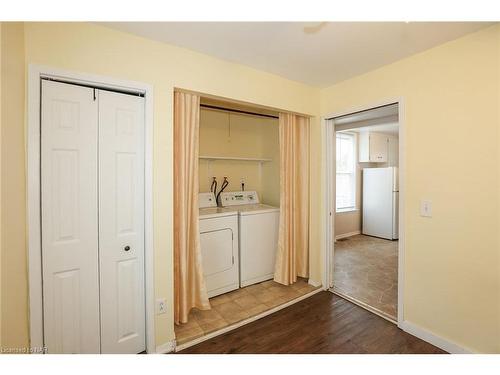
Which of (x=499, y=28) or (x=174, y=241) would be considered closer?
(x=499, y=28)

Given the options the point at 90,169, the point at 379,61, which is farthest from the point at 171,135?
the point at 379,61

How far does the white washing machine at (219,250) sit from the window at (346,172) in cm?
329

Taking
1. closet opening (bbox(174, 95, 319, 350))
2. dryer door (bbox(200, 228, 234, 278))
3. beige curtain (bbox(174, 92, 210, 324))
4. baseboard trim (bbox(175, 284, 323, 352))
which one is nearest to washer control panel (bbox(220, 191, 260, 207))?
closet opening (bbox(174, 95, 319, 350))

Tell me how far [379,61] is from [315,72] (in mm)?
572

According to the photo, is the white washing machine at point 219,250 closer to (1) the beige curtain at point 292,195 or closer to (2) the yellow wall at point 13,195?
(1) the beige curtain at point 292,195

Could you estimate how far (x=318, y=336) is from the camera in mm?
1958

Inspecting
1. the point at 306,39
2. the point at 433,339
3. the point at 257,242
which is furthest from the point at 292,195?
the point at 433,339

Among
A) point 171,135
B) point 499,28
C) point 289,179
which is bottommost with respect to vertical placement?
point 289,179

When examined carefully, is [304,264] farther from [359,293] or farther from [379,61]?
[379,61]

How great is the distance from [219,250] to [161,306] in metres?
0.89

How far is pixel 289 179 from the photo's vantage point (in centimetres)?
282

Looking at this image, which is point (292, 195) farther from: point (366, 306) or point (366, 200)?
point (366, 200)

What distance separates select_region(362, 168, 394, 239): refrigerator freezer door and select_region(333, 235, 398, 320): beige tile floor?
0.31 metres

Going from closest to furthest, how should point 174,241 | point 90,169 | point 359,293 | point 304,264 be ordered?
point 90,169 → point 174,241 → point 359,293 → point 304,264
